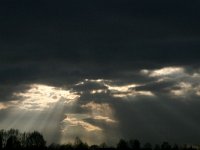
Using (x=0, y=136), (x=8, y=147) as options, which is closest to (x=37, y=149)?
(x=8, y=147)

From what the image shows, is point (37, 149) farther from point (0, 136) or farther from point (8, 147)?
point (0, 136)

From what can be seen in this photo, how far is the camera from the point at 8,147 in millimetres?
178875

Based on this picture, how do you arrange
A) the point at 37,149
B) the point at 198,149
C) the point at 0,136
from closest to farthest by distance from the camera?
1. the point at 198,149
2. the point at 37,149
3. the point at 0,136

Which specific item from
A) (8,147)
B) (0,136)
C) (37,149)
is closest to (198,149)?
(37,149)

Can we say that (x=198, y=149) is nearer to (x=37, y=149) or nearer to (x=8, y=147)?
(x=37, y=149)

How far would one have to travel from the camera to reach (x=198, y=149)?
159500mm

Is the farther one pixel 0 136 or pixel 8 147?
pixel 0 136

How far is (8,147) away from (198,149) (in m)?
79.3

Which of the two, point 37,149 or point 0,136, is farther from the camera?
point 0,136

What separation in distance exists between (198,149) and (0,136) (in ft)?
299

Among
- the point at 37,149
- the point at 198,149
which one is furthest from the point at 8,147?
the point at 198,149

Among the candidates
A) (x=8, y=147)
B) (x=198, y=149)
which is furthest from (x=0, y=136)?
(x=198, y=149)

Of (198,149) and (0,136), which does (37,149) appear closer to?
(0,136)

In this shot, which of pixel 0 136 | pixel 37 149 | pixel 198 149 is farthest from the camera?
pixel 0 136
